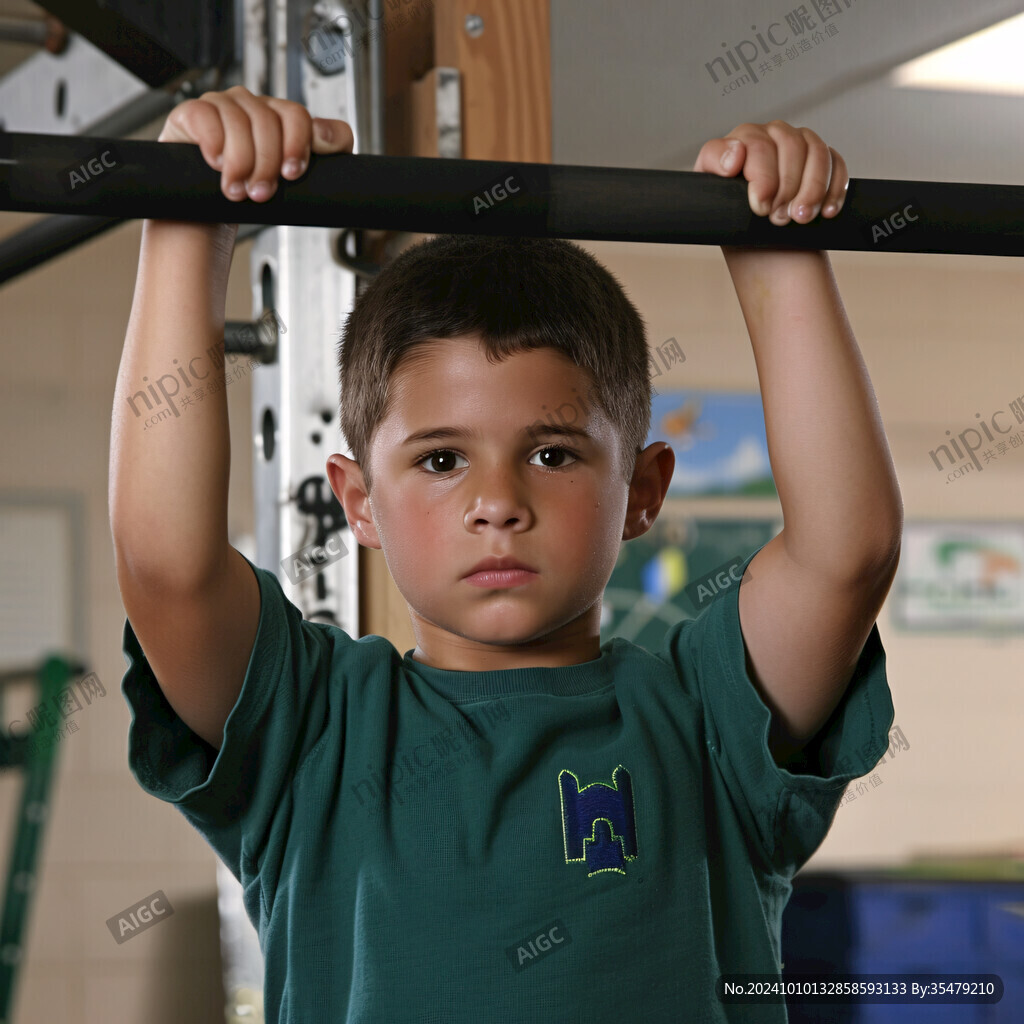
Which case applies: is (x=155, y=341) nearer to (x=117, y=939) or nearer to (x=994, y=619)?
(x=117, y=939)

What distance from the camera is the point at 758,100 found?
2021 mm

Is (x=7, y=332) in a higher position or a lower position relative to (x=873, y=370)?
lower

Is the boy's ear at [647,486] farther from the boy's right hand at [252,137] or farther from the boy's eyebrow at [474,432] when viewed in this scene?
the boy's right hand at [252,137]

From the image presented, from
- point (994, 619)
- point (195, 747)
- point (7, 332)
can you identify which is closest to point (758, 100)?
point (7, 332)

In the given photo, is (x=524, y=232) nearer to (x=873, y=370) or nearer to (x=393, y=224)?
(x=393, y=224)

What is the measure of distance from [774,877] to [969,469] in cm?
271

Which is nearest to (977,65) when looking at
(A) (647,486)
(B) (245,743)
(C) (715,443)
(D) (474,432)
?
(C) (715,443)

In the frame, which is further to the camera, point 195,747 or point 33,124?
point 33,124

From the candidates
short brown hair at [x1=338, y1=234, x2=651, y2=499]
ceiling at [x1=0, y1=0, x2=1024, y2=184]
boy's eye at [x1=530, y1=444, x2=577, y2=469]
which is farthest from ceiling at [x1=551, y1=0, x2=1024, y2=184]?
boy's eye at [x1=530, y1=444, x2=577, y2=469]

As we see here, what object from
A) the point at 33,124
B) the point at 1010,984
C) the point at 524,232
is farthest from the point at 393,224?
the point at 1010,984

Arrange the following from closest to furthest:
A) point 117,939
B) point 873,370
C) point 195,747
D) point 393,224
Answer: point 393,224 < point 195,747 < point 117,939 < point 873,370

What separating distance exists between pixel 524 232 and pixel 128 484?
19cm

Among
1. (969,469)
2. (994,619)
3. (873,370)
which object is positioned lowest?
(994,619)

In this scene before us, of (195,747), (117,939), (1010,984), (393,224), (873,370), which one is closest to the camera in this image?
(393,224)
